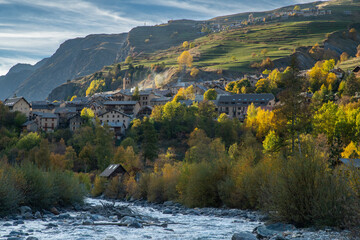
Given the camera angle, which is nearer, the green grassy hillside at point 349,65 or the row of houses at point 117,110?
the row of houses at point 117,110

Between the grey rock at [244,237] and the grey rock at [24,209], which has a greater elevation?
the grey rock at [244,237]

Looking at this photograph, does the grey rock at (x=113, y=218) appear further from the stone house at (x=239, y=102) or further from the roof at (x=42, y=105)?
the roof at (x=42, y=105)

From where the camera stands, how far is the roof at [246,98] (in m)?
122

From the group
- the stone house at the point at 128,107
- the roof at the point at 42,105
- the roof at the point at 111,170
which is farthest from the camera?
the roof at the point at 42,105

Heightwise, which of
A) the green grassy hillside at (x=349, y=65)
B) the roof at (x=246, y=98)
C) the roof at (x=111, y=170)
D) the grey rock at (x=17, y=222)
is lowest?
the roof at (x=111, y=170)

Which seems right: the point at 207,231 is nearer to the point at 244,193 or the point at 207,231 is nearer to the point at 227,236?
the point at 227,236

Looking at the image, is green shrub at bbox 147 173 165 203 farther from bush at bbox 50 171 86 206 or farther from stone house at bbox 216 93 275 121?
stone house at bbox 216 93 275 121

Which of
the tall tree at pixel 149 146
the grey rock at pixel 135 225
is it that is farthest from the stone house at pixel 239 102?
the grey rock at pixel 135 225

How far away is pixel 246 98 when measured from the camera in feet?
413

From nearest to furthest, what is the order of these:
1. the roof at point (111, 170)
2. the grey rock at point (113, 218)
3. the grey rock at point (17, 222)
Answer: the grey rock at point (17, 222) → the grey rock at point (113, 218) → the roof at point (111, 170)

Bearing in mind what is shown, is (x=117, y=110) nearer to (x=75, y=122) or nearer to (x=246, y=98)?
(x=75, y=122)

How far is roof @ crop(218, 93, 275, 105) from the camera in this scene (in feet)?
401

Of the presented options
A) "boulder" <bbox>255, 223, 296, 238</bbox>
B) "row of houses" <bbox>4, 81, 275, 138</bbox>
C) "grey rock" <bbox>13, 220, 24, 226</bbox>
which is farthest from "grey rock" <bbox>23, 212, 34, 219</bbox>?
"row of houses" <bbox>4, 81, 275, 138</bbox>

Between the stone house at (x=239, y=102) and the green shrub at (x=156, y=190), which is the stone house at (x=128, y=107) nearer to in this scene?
the stone house at (x=239, y=102)
